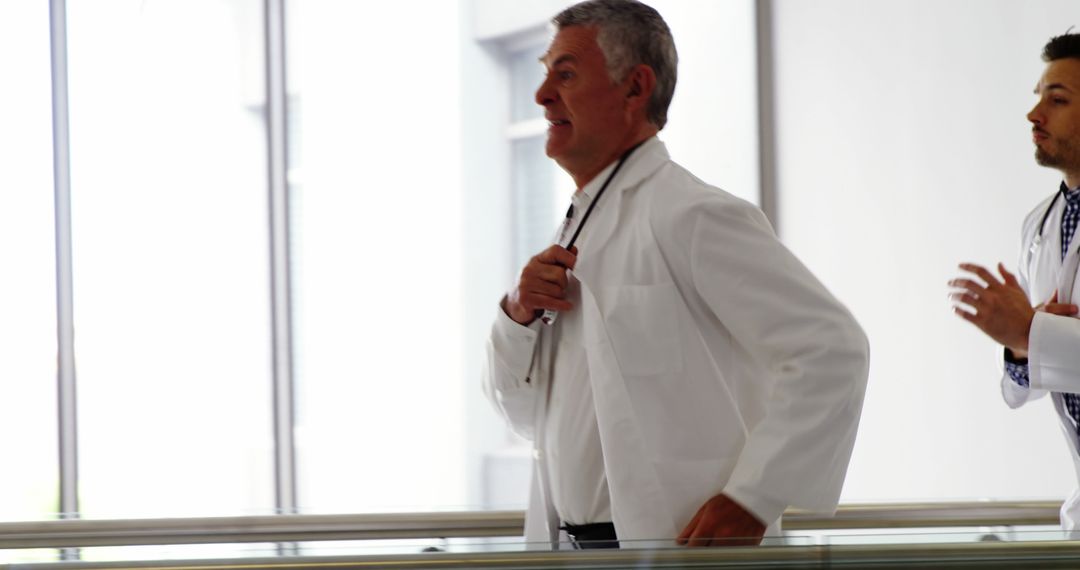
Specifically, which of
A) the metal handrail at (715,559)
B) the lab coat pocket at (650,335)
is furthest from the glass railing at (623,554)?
the lab coat pocket at (650,335)

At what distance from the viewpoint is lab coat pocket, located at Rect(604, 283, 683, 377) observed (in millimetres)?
1516

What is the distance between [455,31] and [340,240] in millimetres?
1111

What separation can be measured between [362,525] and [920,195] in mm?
2983

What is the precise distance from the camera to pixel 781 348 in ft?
4.75

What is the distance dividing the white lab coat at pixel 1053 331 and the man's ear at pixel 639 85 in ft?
2.63

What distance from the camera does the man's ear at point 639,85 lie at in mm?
1679

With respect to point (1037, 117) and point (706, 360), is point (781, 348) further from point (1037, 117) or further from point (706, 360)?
point (1037, 117)

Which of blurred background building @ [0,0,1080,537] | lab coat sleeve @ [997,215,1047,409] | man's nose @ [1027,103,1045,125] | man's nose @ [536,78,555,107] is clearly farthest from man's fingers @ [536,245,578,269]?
blurred background building @ [0,0,1080,537]

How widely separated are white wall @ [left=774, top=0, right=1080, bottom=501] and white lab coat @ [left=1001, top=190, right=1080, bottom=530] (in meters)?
1.59

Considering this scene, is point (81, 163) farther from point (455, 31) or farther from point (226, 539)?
point (226, 539)

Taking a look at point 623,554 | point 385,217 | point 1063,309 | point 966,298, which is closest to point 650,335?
point 623,554

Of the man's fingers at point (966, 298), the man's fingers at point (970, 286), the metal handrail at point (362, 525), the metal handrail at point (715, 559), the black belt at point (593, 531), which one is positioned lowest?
the metal handrail at point (362, 525)

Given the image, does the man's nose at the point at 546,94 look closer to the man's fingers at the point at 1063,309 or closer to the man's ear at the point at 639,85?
the man's ear at the point at 639,85

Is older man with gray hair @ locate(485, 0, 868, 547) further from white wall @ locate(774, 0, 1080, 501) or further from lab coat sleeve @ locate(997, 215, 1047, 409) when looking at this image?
white wall @ locate(774, 0, 1080, 501)
